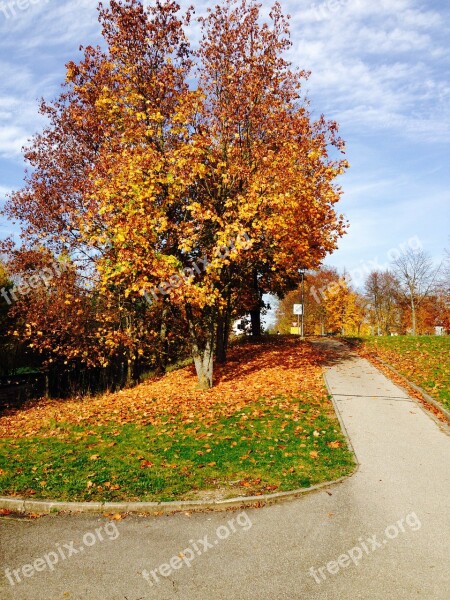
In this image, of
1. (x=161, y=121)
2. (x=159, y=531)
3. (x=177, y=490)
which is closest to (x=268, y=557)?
(x=159, y=531)

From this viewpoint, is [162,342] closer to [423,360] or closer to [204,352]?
[204,352]

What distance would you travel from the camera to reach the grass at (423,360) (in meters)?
13.6

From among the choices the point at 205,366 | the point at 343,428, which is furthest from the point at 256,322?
the point at 343,428

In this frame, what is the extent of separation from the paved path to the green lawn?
653 millimetres

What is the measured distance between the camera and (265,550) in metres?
5.26

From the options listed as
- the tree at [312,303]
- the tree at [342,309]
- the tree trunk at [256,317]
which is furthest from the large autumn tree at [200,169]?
the tree at [342,309]

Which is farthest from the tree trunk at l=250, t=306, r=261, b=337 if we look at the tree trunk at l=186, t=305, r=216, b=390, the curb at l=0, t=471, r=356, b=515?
the curb at l=0, t=471, r=356, b=515

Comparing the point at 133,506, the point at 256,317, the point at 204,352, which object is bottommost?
the point at 133,506

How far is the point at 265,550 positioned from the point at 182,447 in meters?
3.95

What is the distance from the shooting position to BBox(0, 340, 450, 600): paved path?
4539mm

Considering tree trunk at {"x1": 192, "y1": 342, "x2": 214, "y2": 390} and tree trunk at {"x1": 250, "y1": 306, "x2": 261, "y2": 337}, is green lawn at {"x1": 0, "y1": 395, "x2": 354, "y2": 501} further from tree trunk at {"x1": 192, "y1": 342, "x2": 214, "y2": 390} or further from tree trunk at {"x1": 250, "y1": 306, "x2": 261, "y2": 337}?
tree trunk at {"x1": 250, "y1": 306, "x2": 261, "y2": 337}

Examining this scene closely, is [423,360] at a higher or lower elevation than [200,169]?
lower

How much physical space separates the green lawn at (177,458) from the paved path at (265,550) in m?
0.65

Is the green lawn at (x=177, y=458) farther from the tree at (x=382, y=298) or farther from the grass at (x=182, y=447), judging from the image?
the tree at (x=382, y=298)
